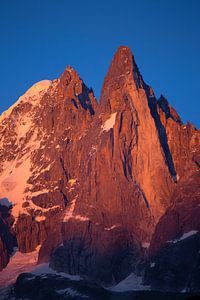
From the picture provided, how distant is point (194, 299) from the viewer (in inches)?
4995

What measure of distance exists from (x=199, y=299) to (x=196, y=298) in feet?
2.12

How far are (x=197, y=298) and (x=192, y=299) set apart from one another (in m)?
0.67

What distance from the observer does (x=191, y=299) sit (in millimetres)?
127250

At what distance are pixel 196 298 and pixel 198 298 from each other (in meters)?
0.25

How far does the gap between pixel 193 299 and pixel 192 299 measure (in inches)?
6.6

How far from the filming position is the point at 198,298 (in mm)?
127312

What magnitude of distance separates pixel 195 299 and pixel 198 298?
60 centimetres

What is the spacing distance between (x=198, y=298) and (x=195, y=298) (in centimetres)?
37

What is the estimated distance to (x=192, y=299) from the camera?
127 m

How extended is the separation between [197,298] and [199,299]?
54cm

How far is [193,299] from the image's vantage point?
417 feet

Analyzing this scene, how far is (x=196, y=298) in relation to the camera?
127m

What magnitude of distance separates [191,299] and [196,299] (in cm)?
69
